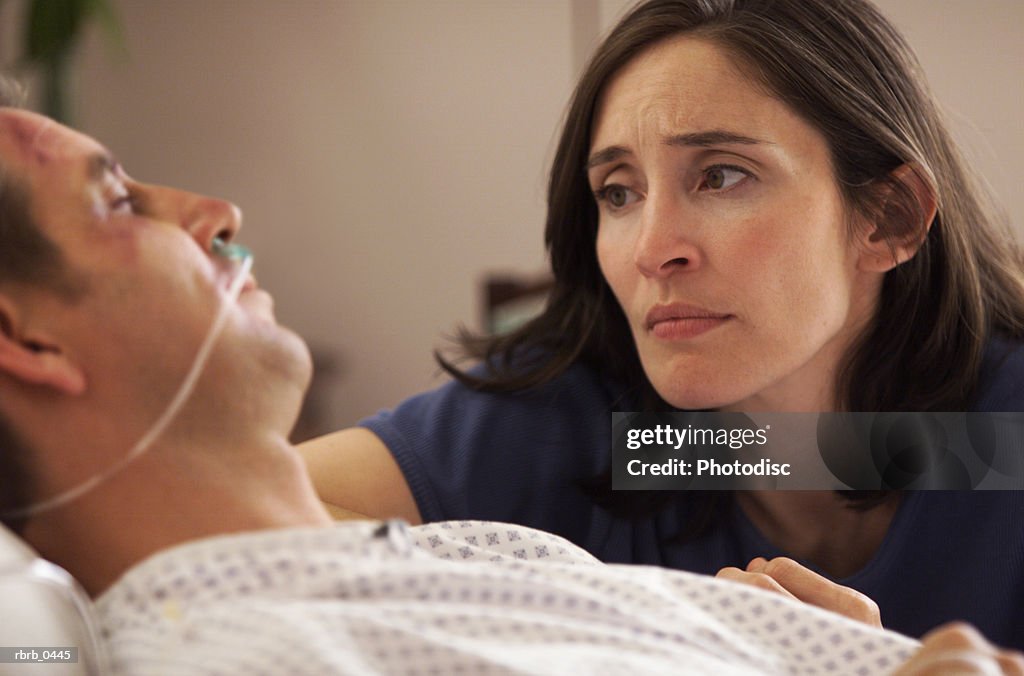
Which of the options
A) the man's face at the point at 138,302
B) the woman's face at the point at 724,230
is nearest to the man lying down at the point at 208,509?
the man's face at the point at 138,302

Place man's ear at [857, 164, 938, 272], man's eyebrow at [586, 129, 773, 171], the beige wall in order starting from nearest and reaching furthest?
1. man's eyebrow at [586, 129, 773, 171]
2. man's ear at [857, 164, 938, 272]
3. the beige wall

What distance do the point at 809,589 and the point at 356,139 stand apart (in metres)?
2.74

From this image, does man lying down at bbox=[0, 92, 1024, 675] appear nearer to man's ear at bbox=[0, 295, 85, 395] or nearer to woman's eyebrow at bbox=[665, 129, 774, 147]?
man's ear at bbox=[0, 295, 85, 395]

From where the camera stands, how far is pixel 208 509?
774 millimetres

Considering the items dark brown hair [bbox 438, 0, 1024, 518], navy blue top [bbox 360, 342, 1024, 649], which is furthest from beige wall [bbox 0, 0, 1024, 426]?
navy blue top [bbox 360, 342, 1024, 649]

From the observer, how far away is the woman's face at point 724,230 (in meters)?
1.21

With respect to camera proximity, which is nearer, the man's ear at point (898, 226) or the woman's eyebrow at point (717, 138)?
the woman's eyebrow at point (717, 138)

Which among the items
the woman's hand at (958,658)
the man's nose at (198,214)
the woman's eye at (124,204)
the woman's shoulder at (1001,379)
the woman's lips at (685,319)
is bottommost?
the woman's hand at (958,658)

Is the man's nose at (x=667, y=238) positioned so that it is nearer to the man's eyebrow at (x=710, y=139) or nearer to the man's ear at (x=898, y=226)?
the man's eyebrow at (x=710, y=139)

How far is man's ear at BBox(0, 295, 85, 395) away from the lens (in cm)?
75

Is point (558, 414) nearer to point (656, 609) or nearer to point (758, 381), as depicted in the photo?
point (758, 381)

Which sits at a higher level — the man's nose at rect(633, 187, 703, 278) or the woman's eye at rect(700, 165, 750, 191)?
the woman's eye at rect(700, 165, 750, 191)

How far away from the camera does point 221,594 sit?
0.70 m

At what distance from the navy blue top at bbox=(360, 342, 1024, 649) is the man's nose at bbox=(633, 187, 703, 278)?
0.27m
